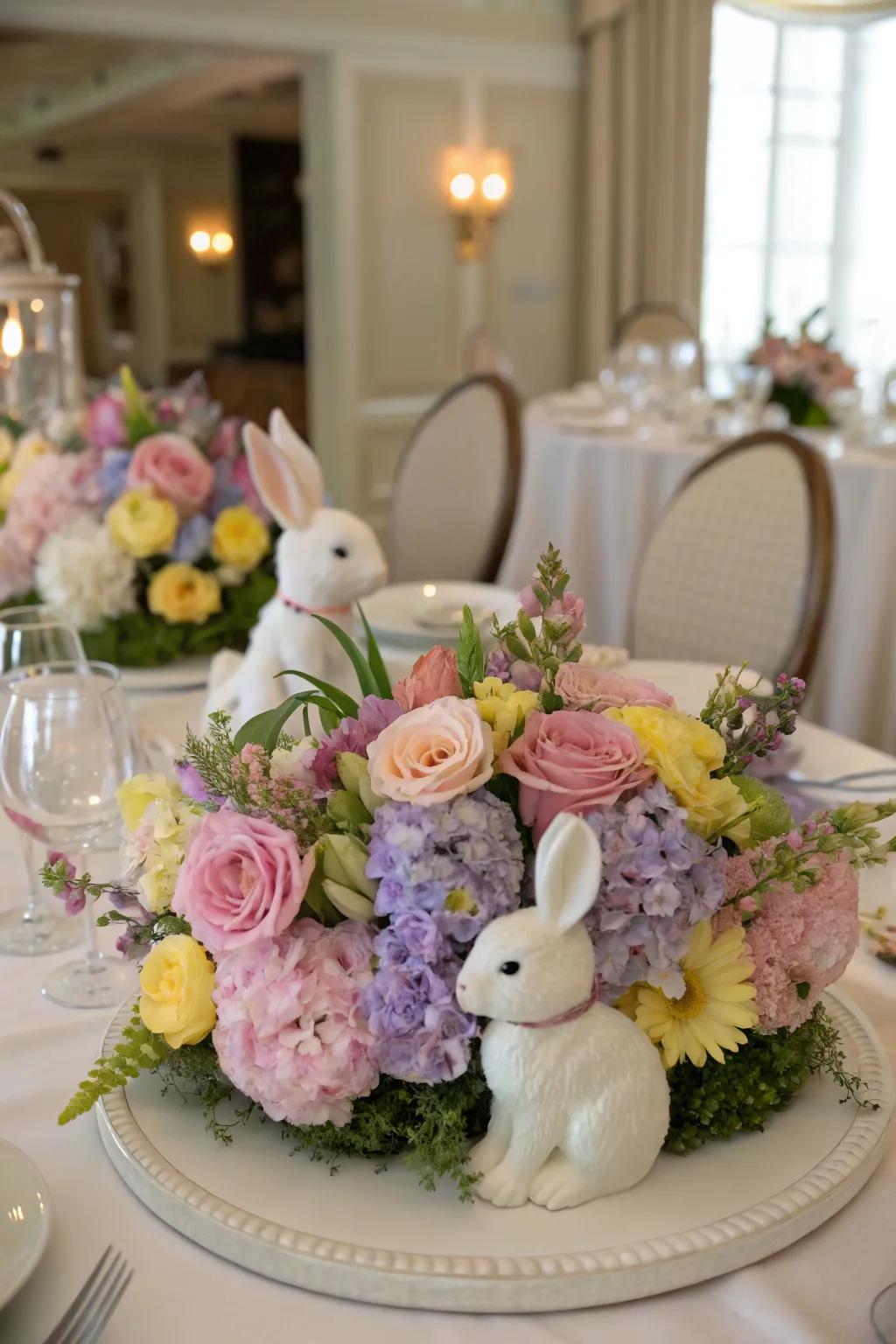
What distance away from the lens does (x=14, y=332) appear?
208 centimetres

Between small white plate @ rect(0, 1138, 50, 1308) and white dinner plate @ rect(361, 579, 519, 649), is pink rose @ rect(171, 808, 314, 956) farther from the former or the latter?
white dinner plate @ rect(361, 579, 519, 649)

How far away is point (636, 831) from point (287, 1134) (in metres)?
0.24

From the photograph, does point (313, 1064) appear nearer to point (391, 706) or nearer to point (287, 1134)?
point (287, 1134)

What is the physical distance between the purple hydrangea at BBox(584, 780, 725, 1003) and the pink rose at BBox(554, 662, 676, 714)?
81mm

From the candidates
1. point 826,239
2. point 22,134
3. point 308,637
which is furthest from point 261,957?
point 22,134

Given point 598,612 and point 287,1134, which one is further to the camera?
point 598,612

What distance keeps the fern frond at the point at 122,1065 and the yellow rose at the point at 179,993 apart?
0.04ft

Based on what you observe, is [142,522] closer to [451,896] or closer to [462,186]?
[451,896]

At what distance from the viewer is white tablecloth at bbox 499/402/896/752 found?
2904 millimetres

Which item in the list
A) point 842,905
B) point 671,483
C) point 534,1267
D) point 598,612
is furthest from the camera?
point 598,612

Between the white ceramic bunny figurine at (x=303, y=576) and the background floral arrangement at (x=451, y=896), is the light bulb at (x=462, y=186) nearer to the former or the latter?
the white ceramic bunny figurine at (x=303, y=576)

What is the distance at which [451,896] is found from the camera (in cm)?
63

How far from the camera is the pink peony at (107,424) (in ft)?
5.15

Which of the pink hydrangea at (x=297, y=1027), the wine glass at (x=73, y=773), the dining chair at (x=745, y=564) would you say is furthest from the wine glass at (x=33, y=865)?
the dining chair at (x=745, y=564)
